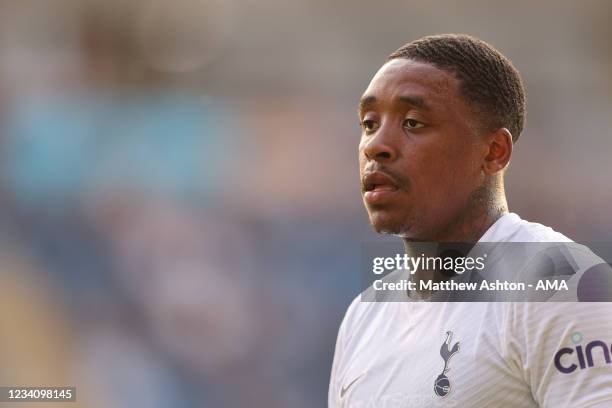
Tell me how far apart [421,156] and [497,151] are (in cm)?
26

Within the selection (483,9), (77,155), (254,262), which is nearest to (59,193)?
(77,155)

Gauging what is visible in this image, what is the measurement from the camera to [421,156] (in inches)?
90.4

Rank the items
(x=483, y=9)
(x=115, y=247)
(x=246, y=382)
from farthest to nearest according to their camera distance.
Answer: (x=483, y=9), (x=115, y=247), (x=246, y=382)

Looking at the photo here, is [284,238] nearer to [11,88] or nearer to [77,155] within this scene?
[77,155]

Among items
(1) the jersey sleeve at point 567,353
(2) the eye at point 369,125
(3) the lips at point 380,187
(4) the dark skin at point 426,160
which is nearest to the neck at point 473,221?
(4) the dark skin at point 426,160

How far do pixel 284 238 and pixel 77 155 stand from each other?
1.97 metres

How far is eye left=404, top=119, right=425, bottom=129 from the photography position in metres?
2.31

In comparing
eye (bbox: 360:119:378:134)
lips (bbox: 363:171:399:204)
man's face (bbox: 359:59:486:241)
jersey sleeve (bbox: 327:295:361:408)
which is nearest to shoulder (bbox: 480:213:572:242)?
man's face (bbox: 359:59:486:241)

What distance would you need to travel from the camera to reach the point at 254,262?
6.99m

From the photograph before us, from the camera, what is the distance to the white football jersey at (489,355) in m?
1.83

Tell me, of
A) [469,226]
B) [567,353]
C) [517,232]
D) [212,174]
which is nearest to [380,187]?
[469,226]

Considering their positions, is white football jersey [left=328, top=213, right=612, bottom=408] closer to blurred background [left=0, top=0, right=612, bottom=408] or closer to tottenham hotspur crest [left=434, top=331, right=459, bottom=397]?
tottenham hotspur crest [left=434, top=331, right=459, bottom=397]

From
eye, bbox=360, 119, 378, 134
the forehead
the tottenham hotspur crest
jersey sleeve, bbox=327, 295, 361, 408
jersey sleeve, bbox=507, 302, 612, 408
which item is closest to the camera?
jersey sleeve, bbox=507, 302, 612, 408

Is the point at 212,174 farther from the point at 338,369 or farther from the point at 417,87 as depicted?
the point at 417,87
